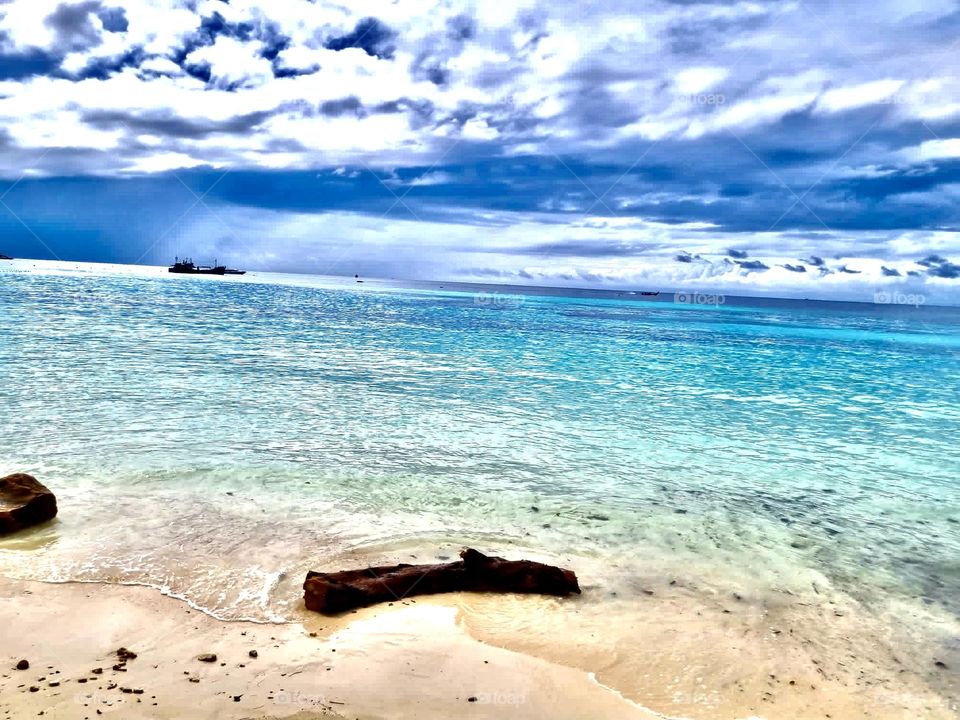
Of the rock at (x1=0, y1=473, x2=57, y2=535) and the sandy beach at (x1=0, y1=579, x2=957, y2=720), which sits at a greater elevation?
the rock at (x1=0, y1=473, x2=57, y2=535)

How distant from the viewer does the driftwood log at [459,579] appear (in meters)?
6.49

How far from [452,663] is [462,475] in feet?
18.1

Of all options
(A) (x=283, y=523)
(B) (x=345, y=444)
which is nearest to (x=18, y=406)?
(B) (x=345, y=444)

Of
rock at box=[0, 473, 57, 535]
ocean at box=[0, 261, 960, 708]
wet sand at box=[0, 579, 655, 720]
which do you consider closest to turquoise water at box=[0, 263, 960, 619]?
ocean at box=[0, 261, 960, 708]

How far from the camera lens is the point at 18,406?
13938mm

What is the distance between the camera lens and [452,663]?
5418 mm

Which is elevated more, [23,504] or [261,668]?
[23,504]

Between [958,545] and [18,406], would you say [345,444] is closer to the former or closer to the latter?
[18,406]

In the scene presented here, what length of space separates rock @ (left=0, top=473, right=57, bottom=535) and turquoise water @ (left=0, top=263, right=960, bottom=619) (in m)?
0.23

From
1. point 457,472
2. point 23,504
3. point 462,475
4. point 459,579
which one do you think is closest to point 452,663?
point 459,579

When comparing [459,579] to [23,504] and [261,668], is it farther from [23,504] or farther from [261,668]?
[23,504]

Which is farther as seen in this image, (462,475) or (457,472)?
(457,472)

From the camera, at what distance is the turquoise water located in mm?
7633

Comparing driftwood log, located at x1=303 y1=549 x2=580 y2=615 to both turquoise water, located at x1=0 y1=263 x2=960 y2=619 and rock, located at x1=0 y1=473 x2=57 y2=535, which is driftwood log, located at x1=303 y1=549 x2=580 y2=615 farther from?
rock, located at x1=0 y1=473 x2=57 y2=535
